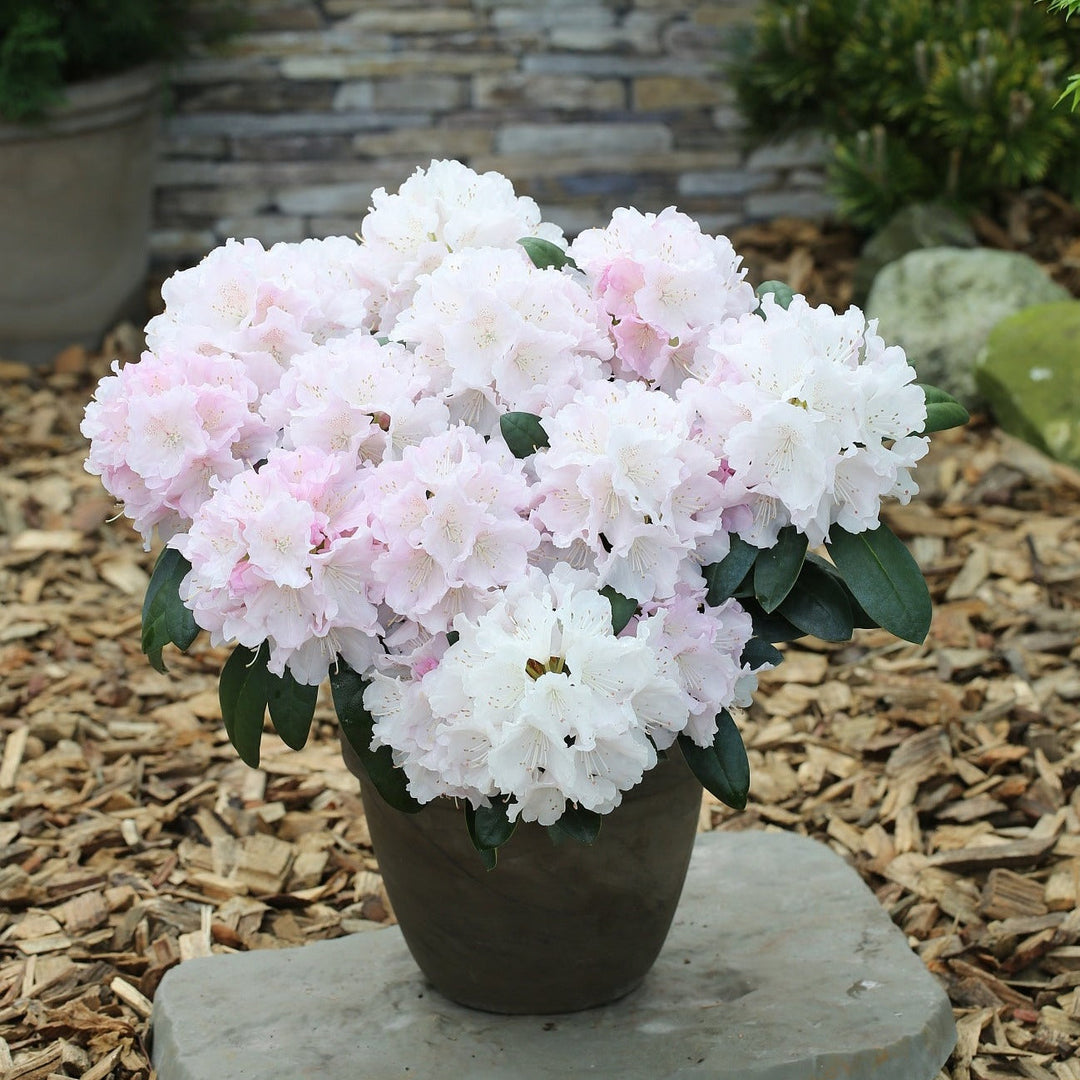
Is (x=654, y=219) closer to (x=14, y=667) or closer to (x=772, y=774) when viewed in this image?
(x=772, y=774)

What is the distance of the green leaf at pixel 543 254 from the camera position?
5.55ft

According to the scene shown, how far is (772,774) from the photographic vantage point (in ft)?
8.51

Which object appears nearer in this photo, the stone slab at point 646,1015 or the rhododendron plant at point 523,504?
the rhododendron plant at point 523,504

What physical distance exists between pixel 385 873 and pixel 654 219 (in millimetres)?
821

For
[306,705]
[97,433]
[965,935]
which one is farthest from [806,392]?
[965,935]

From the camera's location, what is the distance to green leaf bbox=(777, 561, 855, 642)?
1.56 m

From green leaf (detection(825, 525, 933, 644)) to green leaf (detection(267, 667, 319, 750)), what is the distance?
55 cm

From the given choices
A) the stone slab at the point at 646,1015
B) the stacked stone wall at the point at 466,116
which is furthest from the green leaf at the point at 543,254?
the stacked stone wall at the point at 466,116

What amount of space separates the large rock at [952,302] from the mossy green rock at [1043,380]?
0.54 feet

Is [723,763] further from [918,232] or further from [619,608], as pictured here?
[918,232]

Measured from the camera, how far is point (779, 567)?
1487 millimetres

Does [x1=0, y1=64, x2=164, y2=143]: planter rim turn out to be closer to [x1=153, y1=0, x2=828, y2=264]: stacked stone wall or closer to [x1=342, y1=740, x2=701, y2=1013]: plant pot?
[x1=153, y1=0, x2=828, y2=264]: stacked stone wall

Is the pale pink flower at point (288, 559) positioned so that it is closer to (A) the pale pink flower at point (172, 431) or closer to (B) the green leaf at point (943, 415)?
(A) the pale pink flower at point (172, 431)

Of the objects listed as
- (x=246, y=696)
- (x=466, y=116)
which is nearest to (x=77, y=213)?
(x=466, y=116)
